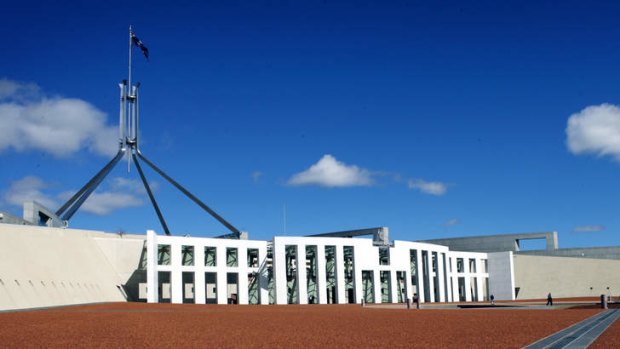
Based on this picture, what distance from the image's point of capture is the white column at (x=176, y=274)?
179 feet

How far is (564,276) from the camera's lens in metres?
76.9

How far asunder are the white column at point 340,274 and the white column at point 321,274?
53.4 inches

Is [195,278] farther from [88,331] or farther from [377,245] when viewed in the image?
[88,331]

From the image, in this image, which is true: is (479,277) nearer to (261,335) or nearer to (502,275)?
(502,275)

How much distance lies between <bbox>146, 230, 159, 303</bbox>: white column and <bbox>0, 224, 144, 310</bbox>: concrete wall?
2.44 m

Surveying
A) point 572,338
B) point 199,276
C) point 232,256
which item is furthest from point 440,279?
point 572,338

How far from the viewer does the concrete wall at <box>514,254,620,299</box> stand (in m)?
75.1

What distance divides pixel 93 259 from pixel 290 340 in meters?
37.6

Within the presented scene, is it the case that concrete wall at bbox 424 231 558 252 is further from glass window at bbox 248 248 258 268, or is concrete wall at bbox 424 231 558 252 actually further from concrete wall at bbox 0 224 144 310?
concrete wall at bbox 0 224 144 310

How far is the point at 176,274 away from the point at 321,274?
13.4m

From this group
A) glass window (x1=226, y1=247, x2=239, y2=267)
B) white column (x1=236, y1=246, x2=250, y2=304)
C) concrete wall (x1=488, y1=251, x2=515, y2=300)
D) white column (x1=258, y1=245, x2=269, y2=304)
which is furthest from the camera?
concrete wall (x1=488, y1=251, x2=515, y2=300)

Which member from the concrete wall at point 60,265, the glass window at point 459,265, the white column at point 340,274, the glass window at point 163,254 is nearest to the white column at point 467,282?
the glass window at point 459,265

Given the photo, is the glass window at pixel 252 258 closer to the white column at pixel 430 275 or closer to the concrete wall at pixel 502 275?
the white column at pixel 430 275

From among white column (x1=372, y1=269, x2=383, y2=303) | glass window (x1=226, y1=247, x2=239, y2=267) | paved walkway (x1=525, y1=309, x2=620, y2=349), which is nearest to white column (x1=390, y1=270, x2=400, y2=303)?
white column (x1=372, y1=269, x2=383, y2=303)
